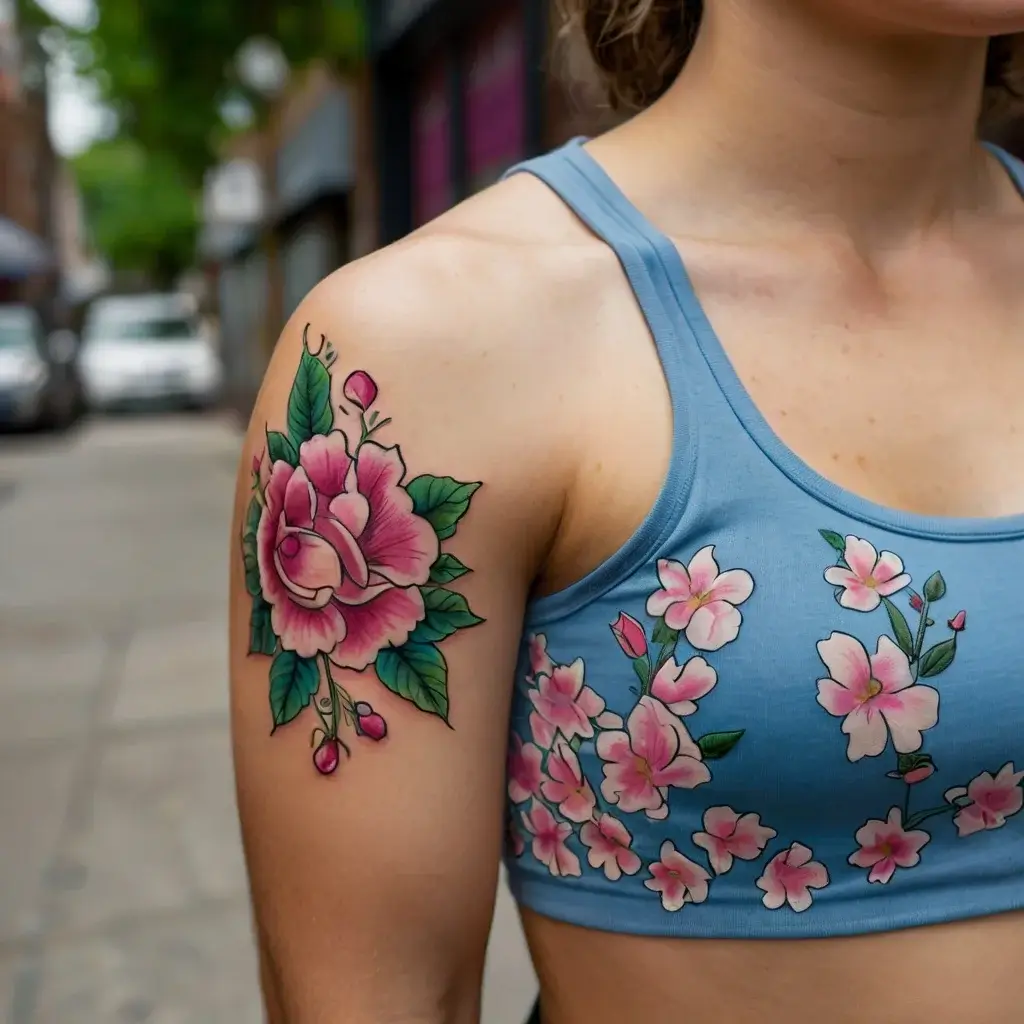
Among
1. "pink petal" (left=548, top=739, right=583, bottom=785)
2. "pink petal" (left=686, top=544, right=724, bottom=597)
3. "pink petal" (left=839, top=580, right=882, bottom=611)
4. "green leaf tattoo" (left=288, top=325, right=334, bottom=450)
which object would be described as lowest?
"pink petal" (left=548, top=739, right=583, bottom=785)

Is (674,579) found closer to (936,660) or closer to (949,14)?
(936,660)

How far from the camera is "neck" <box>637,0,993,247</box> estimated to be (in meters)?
1.00

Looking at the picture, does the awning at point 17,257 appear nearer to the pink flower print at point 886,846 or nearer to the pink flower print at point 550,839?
the pink flower print at point 550,839

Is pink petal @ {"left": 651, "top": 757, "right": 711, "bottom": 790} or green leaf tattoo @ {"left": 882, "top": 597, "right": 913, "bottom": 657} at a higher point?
green leaf tattoo @ {"left": 882, "top": 597, "right": 913, "bottom": 657}

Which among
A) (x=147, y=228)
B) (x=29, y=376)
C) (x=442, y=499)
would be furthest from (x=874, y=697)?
(x=147, y=228)

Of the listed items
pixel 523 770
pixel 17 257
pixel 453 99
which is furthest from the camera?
pixel 17 257

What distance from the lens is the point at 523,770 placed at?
37.8 inches

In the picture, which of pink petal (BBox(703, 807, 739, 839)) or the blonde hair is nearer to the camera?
pink petal (BBox(703, 807, 739, 839))

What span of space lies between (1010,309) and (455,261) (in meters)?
0.56

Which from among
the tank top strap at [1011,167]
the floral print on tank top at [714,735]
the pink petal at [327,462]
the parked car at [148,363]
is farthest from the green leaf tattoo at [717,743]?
the parked car at [148,363]

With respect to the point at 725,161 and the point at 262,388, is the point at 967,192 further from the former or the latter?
the point at 262,388

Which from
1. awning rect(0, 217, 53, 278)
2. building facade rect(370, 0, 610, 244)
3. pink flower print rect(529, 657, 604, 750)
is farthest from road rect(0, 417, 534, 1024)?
awning rect(0, 217, 53, 278)

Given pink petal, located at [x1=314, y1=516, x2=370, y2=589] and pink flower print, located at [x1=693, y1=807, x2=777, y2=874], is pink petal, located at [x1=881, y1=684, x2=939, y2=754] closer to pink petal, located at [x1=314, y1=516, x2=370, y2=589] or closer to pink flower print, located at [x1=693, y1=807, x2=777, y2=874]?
pink flower print, located at [x1=693, y1=807, x2=777, y2=874]

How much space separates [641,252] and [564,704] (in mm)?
360
